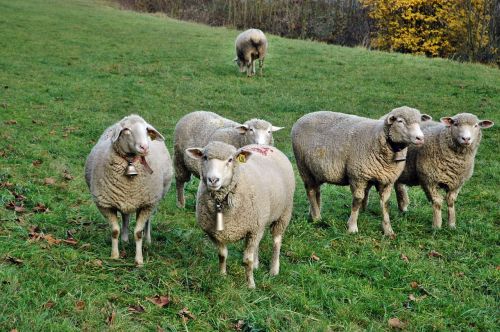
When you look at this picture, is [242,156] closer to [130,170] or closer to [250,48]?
[130,170]

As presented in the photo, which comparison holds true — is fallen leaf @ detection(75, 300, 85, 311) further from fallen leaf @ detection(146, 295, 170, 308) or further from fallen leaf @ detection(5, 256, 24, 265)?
fallen leaf @ detection(5, 256, 24, 265)

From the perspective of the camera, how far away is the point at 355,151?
7.23 metres

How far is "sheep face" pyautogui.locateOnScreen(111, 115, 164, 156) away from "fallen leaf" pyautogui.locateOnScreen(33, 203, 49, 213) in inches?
76.0

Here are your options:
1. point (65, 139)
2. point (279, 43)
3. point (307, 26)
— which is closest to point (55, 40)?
point (279, 43)

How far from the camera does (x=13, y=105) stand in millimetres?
12992

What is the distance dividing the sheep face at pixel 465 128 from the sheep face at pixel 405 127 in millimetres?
707

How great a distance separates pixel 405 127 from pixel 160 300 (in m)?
3.84

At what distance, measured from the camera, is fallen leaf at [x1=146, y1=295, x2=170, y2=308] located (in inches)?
180

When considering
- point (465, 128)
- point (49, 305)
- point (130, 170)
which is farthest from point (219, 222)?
point (465, 128)

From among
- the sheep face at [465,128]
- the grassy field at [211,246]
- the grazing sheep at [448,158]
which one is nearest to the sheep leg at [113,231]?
the grassy field at [211,246]

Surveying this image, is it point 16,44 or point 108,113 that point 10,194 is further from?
point 16,44

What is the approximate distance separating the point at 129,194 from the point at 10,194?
2.33 metres

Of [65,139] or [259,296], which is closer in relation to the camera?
[259,296]

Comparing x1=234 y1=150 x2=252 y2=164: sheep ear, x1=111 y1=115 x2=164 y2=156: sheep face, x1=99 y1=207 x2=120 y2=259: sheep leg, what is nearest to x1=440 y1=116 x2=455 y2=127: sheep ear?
x1=234 y1=150 x2=252 y2=164: sheep ear
